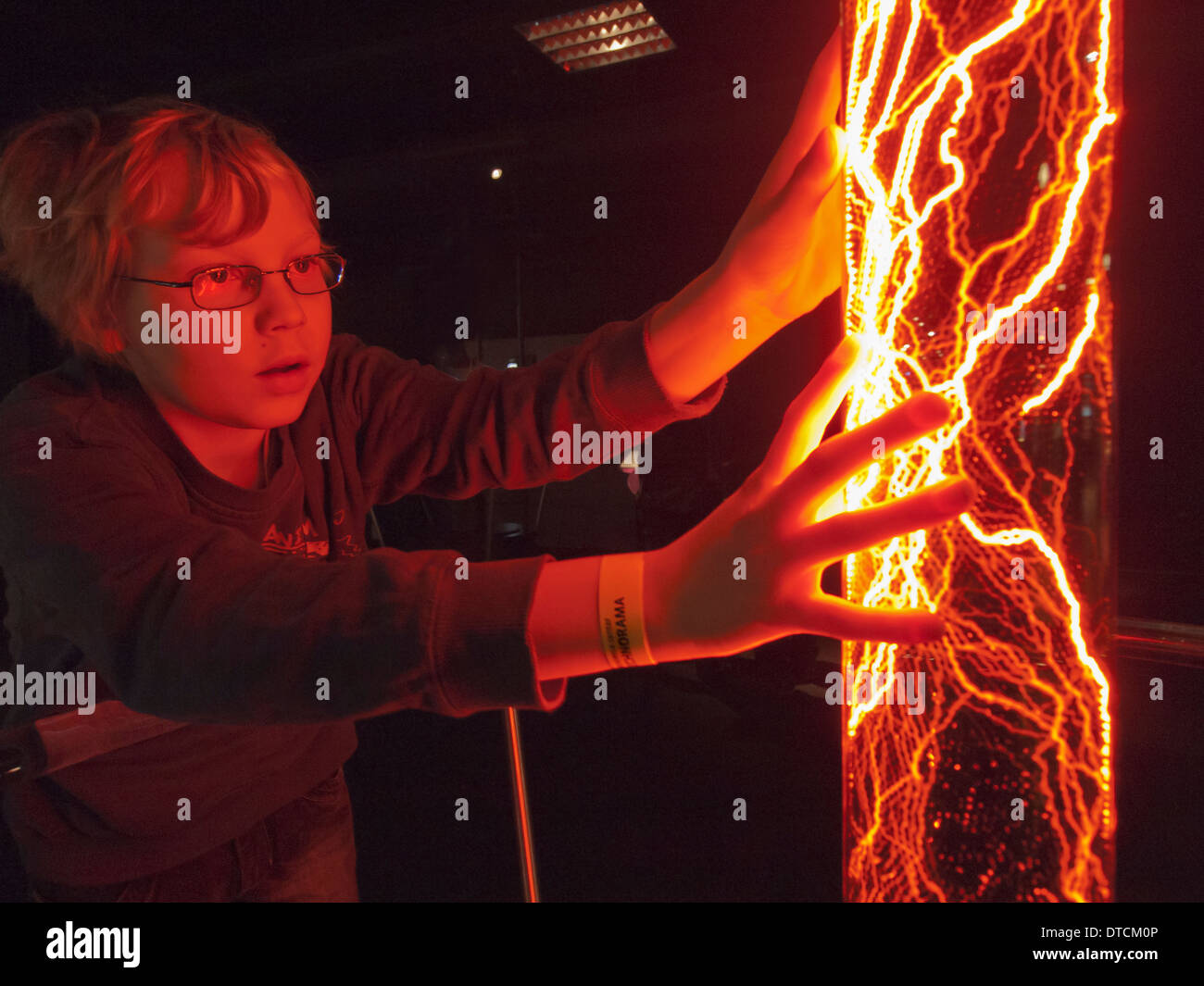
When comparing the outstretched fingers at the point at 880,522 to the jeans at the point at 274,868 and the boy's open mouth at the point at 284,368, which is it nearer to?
the boy's open mouth at the point at 284,368

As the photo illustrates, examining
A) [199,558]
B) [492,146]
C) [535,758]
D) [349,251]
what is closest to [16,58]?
[349,251]

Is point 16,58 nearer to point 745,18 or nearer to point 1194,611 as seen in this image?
point 745,18

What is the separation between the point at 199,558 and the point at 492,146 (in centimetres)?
279

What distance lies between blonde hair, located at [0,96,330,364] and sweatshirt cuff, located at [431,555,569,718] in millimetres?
505

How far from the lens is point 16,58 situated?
2.22m

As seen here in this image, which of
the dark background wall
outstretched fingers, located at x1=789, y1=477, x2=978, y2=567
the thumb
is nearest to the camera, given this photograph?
outstretched fingers, located at x1=789, y1=477, x2=978, y2=567

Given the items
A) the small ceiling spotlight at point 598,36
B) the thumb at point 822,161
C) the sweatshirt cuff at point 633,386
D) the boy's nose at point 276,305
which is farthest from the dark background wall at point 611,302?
the boy's nose at point 276,305

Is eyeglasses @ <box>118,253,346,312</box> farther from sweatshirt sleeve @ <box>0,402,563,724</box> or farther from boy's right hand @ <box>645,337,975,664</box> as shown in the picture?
boy's right hand @ <box>645,337,975,664</box>

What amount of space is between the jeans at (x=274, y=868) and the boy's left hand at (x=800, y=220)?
0.84 metres

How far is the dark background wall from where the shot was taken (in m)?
2.25

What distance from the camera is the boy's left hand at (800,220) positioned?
679 millimetres

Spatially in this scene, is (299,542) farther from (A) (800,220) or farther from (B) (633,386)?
(A) (800,220)

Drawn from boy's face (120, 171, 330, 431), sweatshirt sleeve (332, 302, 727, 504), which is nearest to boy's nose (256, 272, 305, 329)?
boy's face (120, 171, 330, 431)

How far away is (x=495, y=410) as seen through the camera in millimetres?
1014
